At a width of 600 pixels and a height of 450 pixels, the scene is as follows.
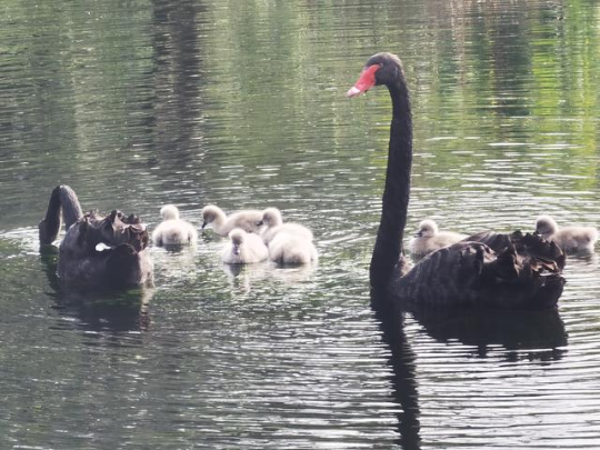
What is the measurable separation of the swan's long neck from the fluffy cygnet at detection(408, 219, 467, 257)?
0.62 meters

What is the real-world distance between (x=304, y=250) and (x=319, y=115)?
6009 millimetres

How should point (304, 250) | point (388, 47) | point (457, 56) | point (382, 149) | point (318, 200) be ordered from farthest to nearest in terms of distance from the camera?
point (388, 47) < point (457, 56) < point (382, 149) < point (318, 200) < point (304, 250)

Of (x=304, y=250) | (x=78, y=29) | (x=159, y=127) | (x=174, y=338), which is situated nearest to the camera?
(x=174, y=338)

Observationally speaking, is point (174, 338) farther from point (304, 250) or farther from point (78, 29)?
point (78, 29)

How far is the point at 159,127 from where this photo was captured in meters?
15.5

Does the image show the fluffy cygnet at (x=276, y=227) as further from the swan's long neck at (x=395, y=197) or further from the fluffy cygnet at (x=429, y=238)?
the swan's long neck at (x=395, y=197)

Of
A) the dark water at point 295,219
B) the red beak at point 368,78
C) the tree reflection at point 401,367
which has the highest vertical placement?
the red beak at point 368,78

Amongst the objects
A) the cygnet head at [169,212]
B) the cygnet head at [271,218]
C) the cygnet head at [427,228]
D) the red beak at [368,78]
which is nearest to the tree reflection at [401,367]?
the cygnet head at [427,228]

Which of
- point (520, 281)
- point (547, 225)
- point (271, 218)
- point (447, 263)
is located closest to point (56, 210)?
point (271, 218)

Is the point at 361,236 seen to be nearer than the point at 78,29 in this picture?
Yes

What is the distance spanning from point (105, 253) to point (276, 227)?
4.60ft

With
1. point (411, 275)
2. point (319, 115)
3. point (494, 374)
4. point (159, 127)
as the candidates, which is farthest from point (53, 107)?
point (494, 374)

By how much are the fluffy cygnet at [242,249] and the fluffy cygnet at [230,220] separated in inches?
21.4

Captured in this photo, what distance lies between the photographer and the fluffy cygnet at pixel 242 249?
9984 millimetres
